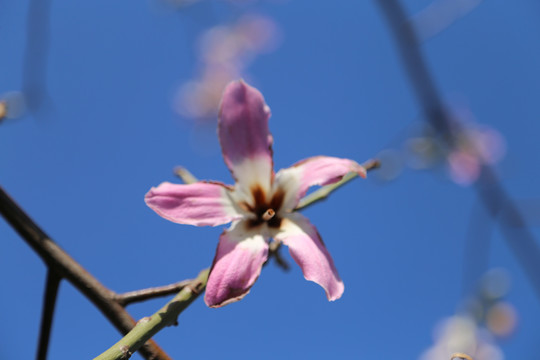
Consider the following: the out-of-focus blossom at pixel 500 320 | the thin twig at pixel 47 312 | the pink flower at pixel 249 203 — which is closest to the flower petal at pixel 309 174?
the pink flower at pixel 249 203

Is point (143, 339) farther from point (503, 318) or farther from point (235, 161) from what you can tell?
point (503, 318)

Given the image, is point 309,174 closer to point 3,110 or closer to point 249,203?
point 249,203

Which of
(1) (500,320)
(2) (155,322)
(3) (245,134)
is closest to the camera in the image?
(2) (155,322)

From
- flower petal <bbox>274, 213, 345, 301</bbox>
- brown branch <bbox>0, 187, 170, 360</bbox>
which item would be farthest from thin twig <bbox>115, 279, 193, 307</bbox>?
flower petal <bbox>274, 213, 345, 301</bbox>

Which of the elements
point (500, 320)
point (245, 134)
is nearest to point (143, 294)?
point (245, 134)

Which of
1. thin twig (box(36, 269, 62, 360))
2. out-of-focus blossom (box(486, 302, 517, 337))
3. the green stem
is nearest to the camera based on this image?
the green stem

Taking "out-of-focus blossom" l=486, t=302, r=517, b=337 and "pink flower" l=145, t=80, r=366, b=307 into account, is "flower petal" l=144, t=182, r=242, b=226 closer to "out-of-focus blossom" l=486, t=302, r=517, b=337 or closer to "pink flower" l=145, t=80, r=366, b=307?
"pink flower" l=145, t=80, r=366, b=307
